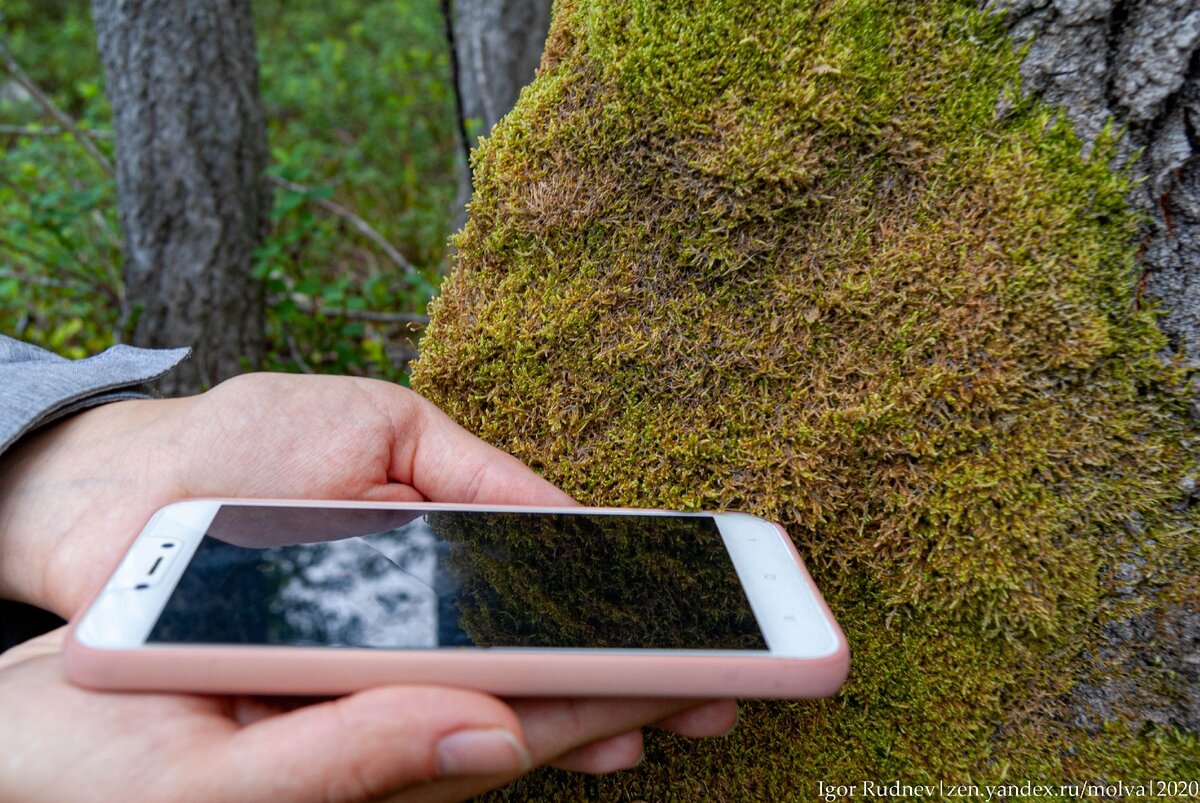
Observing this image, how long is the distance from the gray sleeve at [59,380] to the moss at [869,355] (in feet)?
3.43

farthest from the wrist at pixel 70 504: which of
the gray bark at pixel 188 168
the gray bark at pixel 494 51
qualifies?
the gray bark at pixel 494 51

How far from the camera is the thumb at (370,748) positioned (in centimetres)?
112

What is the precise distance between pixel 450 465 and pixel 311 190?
2977 millimetres

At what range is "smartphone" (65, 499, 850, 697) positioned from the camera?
4.01ft

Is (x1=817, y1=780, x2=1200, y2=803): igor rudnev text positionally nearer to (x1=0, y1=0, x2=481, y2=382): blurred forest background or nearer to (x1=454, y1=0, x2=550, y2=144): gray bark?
(x1=0, y1=0, x2=481, y2=382): blurred forest background

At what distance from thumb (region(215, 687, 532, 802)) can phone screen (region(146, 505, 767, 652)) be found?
13 cm

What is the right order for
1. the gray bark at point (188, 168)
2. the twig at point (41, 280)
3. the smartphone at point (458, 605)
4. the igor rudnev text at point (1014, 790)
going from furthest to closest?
the twig at point (41, 280)
the gray bark at point (188, 168)
the igor rudnev text at point (1014, 790)
the smartphone at point (458, 605)

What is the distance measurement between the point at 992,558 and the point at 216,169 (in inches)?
155

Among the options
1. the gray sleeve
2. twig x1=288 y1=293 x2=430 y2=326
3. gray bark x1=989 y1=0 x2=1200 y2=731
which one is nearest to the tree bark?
gray bark x1=989 y1=0 x2=1200 y2=731

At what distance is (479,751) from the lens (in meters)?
1.13

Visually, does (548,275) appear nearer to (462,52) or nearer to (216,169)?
(216,169)

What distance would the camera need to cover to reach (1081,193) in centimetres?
138

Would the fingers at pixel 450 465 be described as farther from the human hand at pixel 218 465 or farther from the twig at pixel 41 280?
the twig at pixel 41 280

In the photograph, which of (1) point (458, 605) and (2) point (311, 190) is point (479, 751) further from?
(2) point (311, 190)
